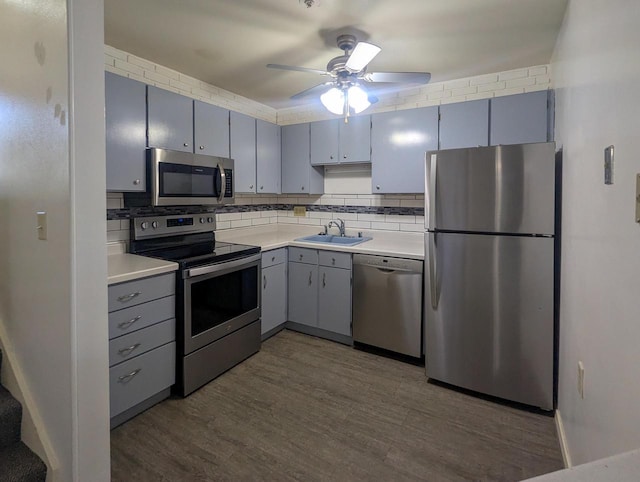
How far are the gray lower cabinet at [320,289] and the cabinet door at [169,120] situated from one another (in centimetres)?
139

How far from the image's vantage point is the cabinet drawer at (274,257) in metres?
3.13

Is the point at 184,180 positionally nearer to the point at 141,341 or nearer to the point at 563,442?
the point at 141,341

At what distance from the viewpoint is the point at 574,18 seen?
1.72 meters

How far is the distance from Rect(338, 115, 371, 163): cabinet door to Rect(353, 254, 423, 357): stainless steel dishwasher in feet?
3.42

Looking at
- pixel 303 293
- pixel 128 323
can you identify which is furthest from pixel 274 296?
pixel 128 323

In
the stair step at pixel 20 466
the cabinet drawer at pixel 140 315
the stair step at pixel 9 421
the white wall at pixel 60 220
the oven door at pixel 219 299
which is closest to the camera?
the white wall at pixel 60 220

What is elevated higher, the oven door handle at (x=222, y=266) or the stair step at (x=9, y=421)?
the oven door handle at (x=222, y=266)

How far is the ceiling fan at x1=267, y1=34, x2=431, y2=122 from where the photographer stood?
210 cm

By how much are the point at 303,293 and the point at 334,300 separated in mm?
348

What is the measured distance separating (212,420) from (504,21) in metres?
3.04

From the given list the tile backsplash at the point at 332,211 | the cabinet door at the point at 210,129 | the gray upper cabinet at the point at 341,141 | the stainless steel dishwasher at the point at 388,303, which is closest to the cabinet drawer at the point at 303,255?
the stainless steel dishwasher at the point at 388,303

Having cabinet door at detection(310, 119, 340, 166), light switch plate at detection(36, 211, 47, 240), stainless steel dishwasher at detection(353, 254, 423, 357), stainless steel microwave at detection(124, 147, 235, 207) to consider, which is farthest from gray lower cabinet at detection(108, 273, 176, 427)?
cabinet door at detection(310, 119, 340, 166)

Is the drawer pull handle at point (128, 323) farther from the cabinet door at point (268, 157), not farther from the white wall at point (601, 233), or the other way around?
the white wall at point (601, 233)

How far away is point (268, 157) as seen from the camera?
145 inches
